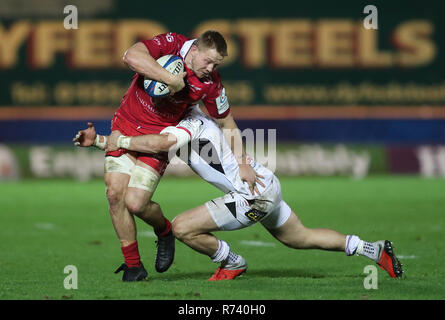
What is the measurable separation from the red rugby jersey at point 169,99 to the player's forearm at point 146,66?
183mm

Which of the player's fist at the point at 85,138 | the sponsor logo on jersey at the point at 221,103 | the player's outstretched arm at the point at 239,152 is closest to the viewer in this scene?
the player's fist at the point at 85,138

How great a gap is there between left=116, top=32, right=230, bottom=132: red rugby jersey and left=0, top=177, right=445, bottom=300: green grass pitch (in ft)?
4.18

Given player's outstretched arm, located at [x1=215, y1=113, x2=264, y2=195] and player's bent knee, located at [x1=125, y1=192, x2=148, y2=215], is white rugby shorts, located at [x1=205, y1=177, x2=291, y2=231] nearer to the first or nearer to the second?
player's outstretched arm, located at [x1=215, y1=113, x2=264, y2=195]

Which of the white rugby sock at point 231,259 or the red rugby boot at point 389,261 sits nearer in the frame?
the red rugby boot at point 389,261

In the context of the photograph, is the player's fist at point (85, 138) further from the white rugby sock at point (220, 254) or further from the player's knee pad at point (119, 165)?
the white rugby sock at point (220, 254)

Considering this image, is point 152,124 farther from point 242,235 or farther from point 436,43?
point 436,43

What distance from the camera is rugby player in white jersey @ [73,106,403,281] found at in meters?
7.05

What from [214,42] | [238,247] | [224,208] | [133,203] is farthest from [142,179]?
[238,247]

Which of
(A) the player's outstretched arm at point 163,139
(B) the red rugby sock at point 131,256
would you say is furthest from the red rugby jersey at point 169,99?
(B) the red rugby sock at point 131,256

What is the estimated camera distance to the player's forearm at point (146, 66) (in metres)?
6.89

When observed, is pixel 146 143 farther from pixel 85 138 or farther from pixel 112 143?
pixel 85 138

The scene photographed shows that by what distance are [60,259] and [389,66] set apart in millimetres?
12408

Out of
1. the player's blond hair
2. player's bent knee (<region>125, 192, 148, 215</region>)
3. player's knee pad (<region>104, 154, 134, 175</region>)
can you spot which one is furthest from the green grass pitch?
the player's blond hair

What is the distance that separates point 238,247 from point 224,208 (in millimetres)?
Result: 2545
